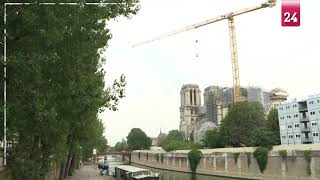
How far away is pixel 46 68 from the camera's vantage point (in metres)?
18.9

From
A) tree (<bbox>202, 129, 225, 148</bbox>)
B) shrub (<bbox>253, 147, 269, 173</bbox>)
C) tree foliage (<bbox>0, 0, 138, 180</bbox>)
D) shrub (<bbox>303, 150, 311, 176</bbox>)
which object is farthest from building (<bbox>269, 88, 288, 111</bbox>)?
tree foliage (<bbox>0, 0, 138, 180</bbox>)

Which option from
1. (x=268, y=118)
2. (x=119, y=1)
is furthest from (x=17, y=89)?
(x=268, y=118)

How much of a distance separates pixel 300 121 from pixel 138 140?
330 ft

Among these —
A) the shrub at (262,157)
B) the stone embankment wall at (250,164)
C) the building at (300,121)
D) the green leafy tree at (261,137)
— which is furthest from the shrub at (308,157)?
the building at (300,121)

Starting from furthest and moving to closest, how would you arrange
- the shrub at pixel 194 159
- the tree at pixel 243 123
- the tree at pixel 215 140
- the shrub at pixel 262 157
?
1. the tree at pixel 215 140
2. the tree at pixel 243 123
3. the shrub at pixel 194 159
4. the shrub at pixel 262 157

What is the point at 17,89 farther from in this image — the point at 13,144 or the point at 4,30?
the point at 13,144

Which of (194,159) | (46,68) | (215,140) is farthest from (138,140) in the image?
(46,68)

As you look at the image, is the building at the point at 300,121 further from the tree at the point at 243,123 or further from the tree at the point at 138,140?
the tree at the point at 138,140

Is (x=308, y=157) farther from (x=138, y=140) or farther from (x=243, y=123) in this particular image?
(x=138, y=140)

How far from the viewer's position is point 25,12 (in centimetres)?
1586

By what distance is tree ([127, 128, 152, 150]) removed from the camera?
186875mm

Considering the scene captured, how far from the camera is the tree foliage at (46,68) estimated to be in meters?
16.4

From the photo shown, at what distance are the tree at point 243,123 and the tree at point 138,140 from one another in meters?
93.6

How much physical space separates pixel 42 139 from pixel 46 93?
315 inches
